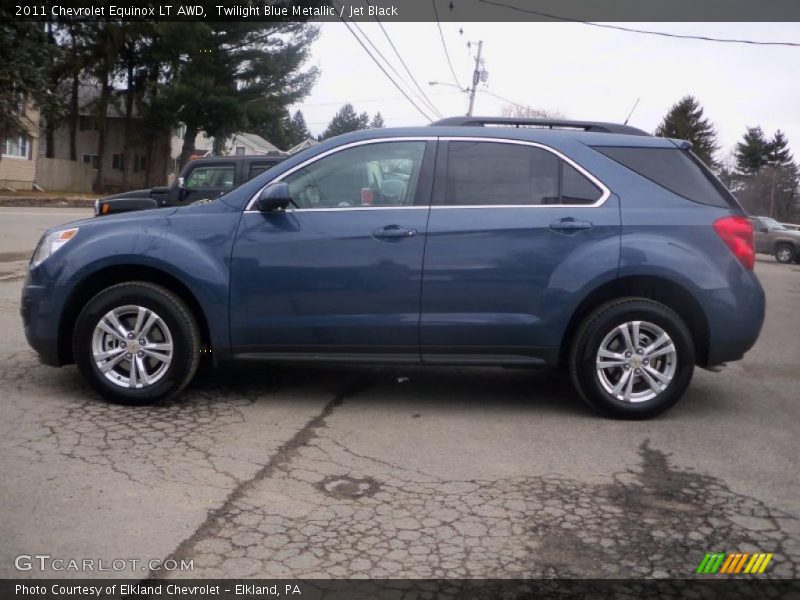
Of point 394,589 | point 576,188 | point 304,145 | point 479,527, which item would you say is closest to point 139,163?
point 304,145

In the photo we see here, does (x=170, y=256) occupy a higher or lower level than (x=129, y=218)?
lower

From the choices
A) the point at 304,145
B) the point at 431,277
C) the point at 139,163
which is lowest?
the point at 431,277

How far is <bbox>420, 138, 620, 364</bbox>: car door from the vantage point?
18.4 ft

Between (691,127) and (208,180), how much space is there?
6308 centimetres

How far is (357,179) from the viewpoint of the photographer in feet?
19.1

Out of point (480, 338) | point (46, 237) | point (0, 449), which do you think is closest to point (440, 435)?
point (480, 338)

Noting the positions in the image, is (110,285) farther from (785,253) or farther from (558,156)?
(785,253)

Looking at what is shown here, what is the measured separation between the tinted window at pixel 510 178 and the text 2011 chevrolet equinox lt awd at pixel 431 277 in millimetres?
11

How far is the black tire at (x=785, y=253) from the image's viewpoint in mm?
27641

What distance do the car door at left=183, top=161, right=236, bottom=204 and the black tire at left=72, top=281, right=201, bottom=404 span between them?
7795 mm

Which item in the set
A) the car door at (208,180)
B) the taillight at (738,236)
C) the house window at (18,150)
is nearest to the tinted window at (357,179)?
the taillight at (738,236)

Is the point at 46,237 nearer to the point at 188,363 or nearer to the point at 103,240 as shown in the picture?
the point at 103,240

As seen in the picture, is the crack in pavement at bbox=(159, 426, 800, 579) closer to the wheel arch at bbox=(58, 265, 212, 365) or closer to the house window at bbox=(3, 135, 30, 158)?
the wheel arch at bbox=(58, 265, 212, 365)

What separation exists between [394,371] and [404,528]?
10.7ft
